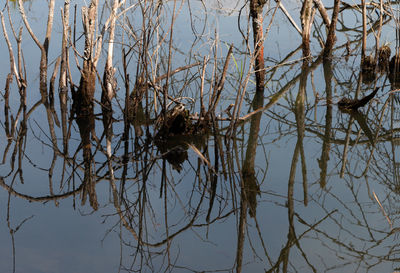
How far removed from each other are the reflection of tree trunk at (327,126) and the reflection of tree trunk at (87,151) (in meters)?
1.84

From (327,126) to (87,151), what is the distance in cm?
260

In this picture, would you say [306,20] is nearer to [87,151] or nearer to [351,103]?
[351,103]

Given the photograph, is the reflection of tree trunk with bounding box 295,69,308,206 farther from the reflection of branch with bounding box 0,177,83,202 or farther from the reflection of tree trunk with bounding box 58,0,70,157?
the reflection of tree trunk with bounding box 58,0,70,157

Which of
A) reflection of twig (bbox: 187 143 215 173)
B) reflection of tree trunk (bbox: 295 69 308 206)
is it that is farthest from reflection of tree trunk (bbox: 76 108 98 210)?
reflection of tree trunk (bbox: 295 69 308 206)

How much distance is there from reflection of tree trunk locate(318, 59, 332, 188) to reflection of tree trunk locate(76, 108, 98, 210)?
184cm

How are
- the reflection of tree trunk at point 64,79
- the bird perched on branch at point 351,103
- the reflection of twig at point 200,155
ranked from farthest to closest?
the bird perched on branch at point 351,103, the reflection of tree trunk at point 64,79, the reflection of twig at point 200,155

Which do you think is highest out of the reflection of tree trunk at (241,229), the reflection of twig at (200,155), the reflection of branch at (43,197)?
the reflection of twig at (200,155)

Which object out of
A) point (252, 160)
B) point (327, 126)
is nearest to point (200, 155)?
point (252, 160)

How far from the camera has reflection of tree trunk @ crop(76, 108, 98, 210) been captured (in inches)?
195

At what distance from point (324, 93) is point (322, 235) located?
419 cm

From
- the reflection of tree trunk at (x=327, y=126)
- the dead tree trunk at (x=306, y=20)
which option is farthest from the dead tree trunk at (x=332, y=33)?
the dead tree trunk at (x=306, y=20)

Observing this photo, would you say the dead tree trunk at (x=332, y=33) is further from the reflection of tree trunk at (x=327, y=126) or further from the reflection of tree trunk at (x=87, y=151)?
the reflection of tree trunk at (x=87, y=151)

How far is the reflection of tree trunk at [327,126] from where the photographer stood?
5.54 metres

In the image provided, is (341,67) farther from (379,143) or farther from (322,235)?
(322,235)
